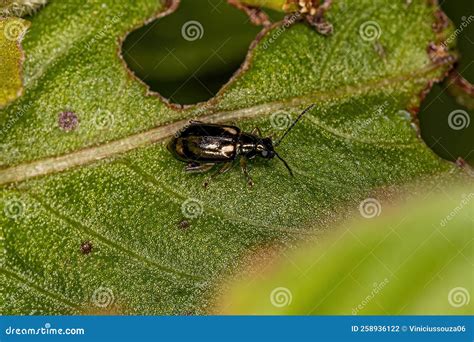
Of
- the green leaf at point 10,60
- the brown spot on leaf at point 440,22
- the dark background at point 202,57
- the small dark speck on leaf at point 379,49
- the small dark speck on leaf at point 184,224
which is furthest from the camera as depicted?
the brown spot on leaf at point 440,22

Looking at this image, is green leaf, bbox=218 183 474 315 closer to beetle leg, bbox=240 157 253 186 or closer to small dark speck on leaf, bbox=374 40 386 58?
beetle leg, bbox=240 157 253 186

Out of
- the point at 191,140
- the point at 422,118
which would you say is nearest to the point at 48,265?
the point at 191,140

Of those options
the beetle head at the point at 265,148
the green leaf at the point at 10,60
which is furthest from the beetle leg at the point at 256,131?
the green leaf at the point at 10,60

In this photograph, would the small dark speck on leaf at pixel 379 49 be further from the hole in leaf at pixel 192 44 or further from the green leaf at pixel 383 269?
the green leaf at pixel 383 269

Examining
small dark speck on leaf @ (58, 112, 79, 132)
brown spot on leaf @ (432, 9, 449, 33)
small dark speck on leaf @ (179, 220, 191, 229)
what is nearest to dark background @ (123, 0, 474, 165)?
brown spot on leaf @ (432, 9, 449, 33)

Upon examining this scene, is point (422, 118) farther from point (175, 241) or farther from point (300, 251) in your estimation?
point (175, 241)
